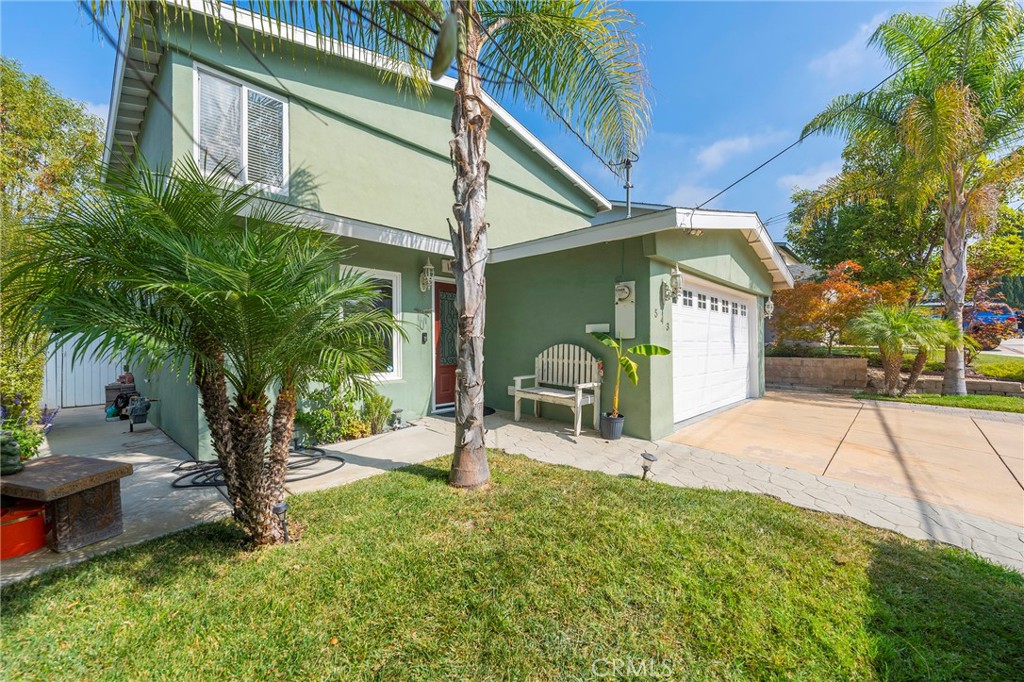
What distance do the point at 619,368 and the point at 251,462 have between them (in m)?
5.09

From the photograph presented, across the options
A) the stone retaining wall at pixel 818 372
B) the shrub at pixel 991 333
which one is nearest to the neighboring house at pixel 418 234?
the stone retaining wall at pixel 818 372

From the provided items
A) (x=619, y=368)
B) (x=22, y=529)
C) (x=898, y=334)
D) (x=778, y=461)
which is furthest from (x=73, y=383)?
(x=898, y=334)

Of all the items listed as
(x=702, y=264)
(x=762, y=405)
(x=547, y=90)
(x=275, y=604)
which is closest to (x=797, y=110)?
(x=702, y=264)

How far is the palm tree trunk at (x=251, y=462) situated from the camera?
2.78m

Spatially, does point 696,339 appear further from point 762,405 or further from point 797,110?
point 797,110

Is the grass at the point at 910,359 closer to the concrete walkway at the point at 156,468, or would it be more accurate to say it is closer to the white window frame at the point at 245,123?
the concrete walkway at the point at 156,468

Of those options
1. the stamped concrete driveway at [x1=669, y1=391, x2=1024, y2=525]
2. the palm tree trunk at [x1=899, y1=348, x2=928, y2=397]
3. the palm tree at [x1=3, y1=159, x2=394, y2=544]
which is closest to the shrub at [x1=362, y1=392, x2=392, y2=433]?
the palm tree at [x1=3, y1=159, x2=394, y2=544]

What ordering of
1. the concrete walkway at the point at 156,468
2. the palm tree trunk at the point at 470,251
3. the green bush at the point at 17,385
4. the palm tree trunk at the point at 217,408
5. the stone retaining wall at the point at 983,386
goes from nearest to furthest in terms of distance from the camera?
1. the palm tree trunk at the point at 217,408
2. the concrete walkway at the point at 156,468
3. the palm tree trunk at the point at 470,251
4. the green bush at the point at 17,385
5. the stone retaining wall at the point at 983,386

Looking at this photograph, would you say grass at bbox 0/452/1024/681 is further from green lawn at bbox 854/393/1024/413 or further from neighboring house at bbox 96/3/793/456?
green lawn at bbox 854/393/1024/413

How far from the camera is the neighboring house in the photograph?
5.72 meters

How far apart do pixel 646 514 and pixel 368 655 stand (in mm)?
2457

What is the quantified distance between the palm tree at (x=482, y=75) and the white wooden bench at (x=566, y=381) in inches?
Result: 95.3

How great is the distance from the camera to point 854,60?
834 centimetres

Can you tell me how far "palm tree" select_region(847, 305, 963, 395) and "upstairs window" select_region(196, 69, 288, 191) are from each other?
1315 centimetres
